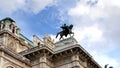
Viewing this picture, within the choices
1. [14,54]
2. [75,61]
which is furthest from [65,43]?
[14,54]

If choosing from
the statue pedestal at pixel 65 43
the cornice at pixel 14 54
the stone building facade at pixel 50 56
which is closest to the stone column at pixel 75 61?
the stone building facade at pixel 50 56

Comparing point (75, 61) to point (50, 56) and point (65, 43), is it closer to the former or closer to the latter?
point (50, 56)

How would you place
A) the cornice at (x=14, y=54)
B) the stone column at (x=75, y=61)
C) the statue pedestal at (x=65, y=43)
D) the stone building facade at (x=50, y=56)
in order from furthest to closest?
1. the statue pedestal at (x=65, y=43)
2. the stone column at (x=75, y=61)
3. the stone building facade at (x=50, y=56)
4. the cornice at (x=14, y=54)

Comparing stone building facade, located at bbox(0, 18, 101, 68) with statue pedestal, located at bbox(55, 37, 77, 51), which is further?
statue pedestal, located at bbox(55, 37, 77, 51)

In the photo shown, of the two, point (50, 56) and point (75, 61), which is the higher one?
point (50, 56)

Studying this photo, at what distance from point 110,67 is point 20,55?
1543cm

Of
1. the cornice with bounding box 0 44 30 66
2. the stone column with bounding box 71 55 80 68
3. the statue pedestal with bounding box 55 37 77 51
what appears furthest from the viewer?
the statue pedestal with bounding box 55 37 77 51

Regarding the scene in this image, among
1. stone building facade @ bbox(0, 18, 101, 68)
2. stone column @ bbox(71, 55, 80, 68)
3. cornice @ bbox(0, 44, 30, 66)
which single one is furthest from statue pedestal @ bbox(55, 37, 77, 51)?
cornice @ bbox(0, 44, 30, 66)

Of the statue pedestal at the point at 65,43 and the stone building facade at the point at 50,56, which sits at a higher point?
Answer: the statue pedestal at the point at 65,43

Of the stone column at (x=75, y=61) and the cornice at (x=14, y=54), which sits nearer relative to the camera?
the cornice at (x=14, y=54)

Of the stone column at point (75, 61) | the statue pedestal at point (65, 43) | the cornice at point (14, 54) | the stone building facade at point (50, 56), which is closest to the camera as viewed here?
the cornice at point (14, 54)

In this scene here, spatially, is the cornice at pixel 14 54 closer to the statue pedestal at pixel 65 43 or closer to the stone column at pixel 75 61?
the statue pedestal at pixel 65 43

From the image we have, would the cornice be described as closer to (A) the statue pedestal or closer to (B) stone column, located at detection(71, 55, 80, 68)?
(A) the statue pedestal

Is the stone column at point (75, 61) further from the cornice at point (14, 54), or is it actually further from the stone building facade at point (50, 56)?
the cornice at point (14, 54)
